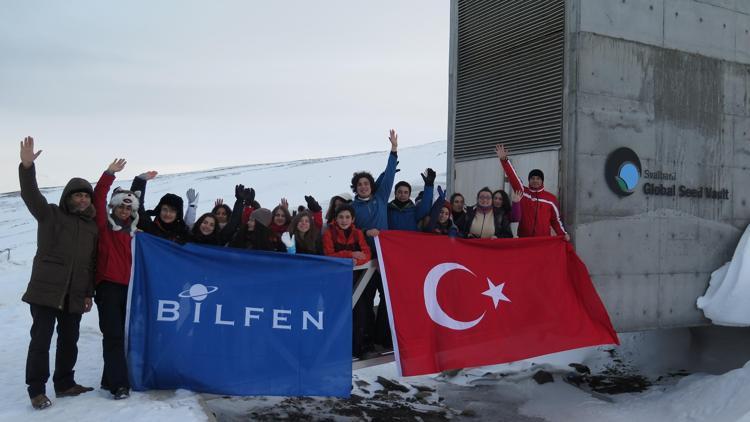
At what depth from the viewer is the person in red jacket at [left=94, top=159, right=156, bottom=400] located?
181 inches

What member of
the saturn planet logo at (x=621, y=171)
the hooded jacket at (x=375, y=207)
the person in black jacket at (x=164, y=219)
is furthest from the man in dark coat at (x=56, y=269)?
the saturn planet logo at (x=621, y=171)

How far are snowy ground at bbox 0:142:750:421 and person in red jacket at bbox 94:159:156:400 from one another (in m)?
0.24

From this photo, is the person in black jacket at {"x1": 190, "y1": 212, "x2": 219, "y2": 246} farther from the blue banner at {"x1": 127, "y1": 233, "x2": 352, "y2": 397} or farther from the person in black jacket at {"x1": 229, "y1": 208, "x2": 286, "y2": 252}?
the blue banner at {"x1": 127, "y1": 233, "x2": 352, "y2": 397}

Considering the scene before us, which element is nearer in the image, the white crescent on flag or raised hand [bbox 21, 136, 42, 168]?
raised hand [bbox 21, 136, 42, 168]

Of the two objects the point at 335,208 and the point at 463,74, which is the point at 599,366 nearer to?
the point at 463,74

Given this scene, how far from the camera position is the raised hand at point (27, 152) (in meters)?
4.14

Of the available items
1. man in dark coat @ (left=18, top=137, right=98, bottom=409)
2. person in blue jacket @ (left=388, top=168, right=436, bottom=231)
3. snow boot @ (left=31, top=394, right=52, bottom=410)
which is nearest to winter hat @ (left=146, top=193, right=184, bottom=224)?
→ man in dark coat @ (left=18, top=137, right=98, bottom=409)

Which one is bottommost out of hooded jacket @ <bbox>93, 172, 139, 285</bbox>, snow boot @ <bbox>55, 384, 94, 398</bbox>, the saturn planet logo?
snow boot @ <bbox>55, 384, 94, 398</bbox>

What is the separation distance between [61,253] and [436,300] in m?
3.24

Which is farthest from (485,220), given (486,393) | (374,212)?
(486,393)

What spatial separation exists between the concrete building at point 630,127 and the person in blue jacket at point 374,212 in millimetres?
2464

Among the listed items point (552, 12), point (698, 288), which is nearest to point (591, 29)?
point (552, 12)

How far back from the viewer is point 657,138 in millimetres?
7672

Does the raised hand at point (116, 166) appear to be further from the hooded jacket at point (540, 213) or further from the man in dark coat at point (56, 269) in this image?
the hooded jacket at point (540, 213)
